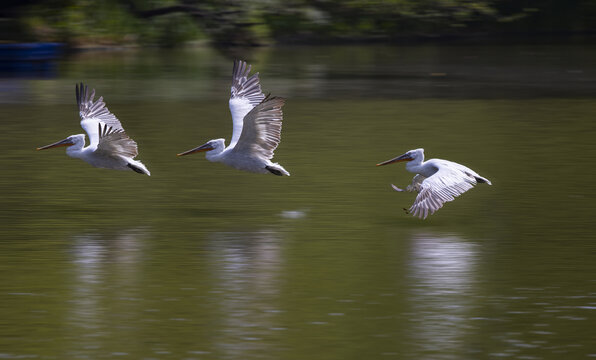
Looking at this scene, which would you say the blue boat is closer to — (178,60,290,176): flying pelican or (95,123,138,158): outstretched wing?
(178,60,290,176): flying pelican

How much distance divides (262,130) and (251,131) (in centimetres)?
10

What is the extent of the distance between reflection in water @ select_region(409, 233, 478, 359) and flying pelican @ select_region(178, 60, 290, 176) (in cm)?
179

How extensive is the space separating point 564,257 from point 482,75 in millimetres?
21096

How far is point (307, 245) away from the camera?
11.0 meters

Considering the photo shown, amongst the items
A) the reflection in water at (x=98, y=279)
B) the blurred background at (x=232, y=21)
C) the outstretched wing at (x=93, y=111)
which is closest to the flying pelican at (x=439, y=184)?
the reflection in water at (x=98, y=279)

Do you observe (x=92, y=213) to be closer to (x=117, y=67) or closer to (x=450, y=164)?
(x=450, y=164)

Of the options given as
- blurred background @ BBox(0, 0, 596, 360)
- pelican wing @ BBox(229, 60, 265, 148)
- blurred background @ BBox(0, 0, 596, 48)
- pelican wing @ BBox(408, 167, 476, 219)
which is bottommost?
blurred background @ BBox(0, 0, 596, 48)

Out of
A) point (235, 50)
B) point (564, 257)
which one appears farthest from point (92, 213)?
point (235, 50)

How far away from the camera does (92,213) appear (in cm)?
1266

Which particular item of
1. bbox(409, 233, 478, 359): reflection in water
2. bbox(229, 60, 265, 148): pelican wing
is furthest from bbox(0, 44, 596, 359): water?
bbox(229, 60, 265, 148): pelican wing

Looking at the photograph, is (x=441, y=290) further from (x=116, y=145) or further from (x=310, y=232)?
(x=116, y=145)

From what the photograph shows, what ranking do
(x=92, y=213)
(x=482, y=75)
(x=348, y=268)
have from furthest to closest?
1. (x=482, y=75)
2. (x=92, y=213)
3. (x=348, y=268)

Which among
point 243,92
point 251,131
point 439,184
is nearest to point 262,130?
point 251,131

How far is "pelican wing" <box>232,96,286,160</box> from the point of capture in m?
12.2
